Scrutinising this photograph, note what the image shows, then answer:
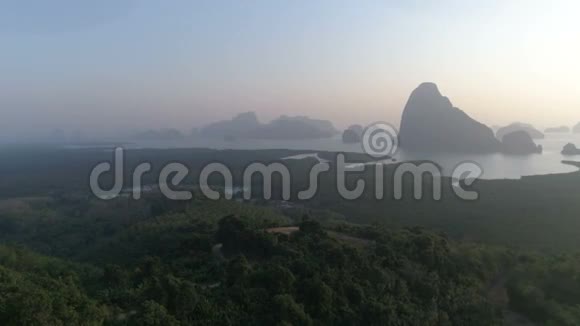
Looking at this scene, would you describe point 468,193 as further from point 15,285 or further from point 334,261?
point 15,285

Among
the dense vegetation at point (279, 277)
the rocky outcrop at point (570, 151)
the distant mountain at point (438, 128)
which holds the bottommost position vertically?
the dense vegetation at point (279, 277)

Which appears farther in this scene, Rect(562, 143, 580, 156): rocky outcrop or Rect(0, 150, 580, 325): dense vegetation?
Rect(562, 143, 580, 156): rocky outcrop

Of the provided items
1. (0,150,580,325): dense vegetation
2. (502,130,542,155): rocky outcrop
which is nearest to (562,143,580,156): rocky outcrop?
(502,130,542,155): rocky outcrop

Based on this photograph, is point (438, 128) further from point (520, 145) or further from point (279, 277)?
point (279, 277)

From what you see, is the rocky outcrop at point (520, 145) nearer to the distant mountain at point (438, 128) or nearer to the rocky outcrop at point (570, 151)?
the distant mountain at point (438, 128)

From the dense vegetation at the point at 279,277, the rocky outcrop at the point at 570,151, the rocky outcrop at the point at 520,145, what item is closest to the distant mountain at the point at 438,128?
the rocky outcrop at the point at 520,145

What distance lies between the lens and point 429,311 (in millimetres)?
9438

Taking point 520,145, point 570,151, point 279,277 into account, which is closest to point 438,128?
point 520,145

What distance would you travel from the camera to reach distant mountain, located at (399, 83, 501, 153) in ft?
252

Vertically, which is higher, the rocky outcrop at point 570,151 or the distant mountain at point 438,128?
the distant mountain at point 438,128

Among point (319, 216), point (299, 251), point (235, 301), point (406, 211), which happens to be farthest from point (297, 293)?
point (406, 211)

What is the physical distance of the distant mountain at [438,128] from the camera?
252 feet

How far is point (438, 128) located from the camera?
79.6m

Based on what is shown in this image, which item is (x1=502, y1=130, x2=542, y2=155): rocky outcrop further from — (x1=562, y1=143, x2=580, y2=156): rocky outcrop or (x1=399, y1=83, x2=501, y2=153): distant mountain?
(x1=562, y1=143, x2=580, y2=156): rocky outcrop
